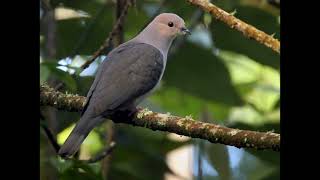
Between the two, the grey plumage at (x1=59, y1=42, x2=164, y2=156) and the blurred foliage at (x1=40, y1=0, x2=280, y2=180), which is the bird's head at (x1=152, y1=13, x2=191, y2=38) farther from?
the blurred foliage at (x1=40, y1=0, x2=280, y2=180)

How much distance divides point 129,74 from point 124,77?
33 mm

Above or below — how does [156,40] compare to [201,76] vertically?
above

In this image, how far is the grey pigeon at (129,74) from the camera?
1.86 metres

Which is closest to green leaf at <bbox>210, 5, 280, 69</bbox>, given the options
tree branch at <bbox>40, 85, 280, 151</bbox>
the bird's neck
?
the bird's neck

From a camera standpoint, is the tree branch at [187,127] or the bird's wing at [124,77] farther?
the bird's wing at [124,77]

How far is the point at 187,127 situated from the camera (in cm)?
167

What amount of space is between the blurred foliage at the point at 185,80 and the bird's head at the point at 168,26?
0.87 ft

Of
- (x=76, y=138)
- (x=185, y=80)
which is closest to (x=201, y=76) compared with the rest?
(x=185, y=80)

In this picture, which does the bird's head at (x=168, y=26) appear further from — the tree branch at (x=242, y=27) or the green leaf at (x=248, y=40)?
the green leaf at (x=248, y=40)

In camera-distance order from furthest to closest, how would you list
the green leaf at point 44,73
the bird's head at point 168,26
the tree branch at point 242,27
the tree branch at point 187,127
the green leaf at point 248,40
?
the green leaf at point 248,40 → the bird's head at point 168,26 → the green leaf at point 44,73 → the tree branch at point 242,27 → the tree branch at point 187,127

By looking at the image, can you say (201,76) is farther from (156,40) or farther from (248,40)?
(156,40)

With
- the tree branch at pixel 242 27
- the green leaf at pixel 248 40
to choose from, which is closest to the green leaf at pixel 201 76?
the green leaf at pixel 248 40

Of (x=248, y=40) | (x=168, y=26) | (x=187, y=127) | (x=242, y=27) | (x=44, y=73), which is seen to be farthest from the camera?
(x=248, y=40)
